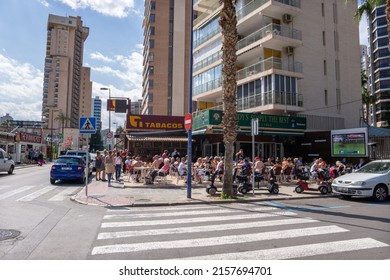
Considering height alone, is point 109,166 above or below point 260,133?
below

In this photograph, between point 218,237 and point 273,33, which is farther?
point 273,33

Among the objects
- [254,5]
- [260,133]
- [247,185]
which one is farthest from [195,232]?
[254,5]

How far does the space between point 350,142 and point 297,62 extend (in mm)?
10130

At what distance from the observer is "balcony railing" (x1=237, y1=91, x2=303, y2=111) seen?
2606 centimetres

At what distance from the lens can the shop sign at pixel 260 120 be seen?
23719 mm

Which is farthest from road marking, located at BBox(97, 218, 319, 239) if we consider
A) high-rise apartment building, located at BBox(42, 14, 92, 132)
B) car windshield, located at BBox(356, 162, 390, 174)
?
high-rise apartment building, located at BBox(42, 14, 92, 132)

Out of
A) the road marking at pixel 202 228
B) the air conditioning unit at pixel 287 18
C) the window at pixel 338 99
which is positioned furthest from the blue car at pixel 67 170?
the window at pixel 338 99

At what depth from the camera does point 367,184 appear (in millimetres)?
11195

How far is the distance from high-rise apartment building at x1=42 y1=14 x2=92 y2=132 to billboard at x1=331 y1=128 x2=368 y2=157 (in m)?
107

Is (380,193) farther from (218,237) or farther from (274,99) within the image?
(274,99)

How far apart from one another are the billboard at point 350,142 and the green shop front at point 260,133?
362 cm

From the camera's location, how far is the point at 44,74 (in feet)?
430

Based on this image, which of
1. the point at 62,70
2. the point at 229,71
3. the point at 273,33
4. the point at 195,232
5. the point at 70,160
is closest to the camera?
the point at 195,232

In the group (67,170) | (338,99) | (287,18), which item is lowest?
(67,170)
